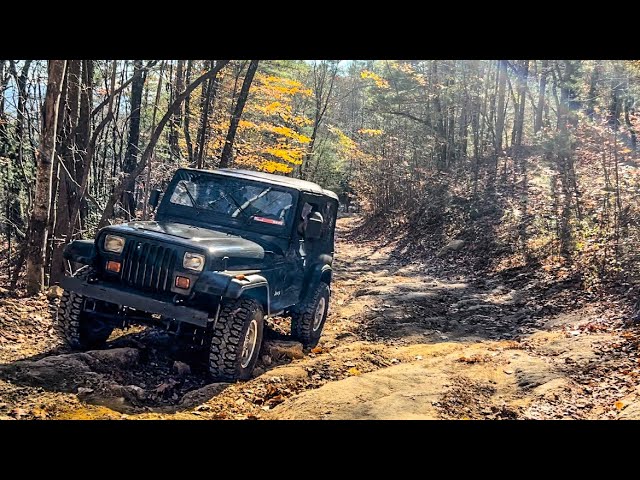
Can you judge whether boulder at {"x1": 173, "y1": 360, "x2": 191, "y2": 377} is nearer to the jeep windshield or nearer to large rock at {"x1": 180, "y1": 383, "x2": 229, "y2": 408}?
large rock at {"x1": 180, "y1": 383, "x2": 229, "y2": 408}

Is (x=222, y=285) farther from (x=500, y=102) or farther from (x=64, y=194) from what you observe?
(x=500, y=102)

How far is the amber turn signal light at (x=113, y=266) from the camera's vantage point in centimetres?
564

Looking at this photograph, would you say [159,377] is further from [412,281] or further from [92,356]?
[412,281]

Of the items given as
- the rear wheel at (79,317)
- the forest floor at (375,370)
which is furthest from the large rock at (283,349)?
the rear wheel at (79,317)

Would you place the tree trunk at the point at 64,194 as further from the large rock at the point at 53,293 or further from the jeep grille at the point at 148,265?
the jeep grille at the point at 148,265

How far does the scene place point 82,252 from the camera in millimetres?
5816

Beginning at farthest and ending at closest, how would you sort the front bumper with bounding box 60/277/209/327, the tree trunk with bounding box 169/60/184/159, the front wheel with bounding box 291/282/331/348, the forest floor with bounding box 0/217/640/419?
the tree trunk with bounding box 169/60/184/159 → the front wheel with bounding box 291/282/331/348 → the front bumper with bounding box 60/277/209/327 → the forest floor with bounding box 0/217/640/419

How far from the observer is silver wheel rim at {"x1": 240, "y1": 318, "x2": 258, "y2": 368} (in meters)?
5.64

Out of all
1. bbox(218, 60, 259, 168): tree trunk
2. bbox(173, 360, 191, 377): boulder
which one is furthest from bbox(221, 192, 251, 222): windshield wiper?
bbox(218, 60, 259, 168): tree trunk

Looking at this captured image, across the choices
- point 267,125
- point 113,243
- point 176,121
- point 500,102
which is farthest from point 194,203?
point 500,102

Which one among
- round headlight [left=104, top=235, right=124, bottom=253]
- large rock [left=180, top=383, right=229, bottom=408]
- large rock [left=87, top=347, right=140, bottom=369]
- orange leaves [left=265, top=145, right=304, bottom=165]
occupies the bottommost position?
large rock [left=180, top=383, right=229, bottom=408]

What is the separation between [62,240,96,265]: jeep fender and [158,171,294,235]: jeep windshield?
1263 millimetres

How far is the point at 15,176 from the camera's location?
1238 cm

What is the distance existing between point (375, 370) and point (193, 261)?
2558mm
